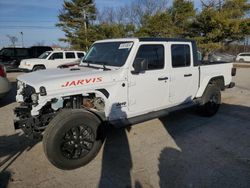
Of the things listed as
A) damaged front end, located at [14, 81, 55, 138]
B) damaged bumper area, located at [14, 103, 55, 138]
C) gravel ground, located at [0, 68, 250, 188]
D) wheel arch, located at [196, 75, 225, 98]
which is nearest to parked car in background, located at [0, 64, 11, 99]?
gravel ground, located at [0, 68, 250, 188]

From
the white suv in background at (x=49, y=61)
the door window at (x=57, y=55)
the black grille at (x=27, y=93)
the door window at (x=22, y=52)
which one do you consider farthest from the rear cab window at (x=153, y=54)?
the door window at (x=22, y=52)

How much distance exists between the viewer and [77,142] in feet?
12.8

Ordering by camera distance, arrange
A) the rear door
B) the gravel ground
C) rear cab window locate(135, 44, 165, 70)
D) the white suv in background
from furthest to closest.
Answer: the white suv in background, the rear door, rear cab window locate(135, 44, 165, 70), the gravel ground

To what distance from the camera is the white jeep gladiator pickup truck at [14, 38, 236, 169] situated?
3736 millimetres

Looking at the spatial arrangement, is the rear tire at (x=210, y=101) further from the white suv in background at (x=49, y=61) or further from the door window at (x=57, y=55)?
the door window at (x=57, y=55)

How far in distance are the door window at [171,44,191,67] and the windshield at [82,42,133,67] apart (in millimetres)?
1134

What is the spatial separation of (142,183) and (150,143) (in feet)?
4.61

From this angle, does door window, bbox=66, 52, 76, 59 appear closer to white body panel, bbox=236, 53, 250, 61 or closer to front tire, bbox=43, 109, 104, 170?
front tire, bbox=43, 109, 104, 170

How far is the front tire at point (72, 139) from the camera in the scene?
3.64 meters

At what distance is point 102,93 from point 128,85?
1.70 ft

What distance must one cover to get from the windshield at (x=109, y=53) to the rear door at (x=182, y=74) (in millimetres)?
1109

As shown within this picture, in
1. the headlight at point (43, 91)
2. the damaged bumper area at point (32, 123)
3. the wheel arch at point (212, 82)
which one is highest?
the headlight at point (43, 91)

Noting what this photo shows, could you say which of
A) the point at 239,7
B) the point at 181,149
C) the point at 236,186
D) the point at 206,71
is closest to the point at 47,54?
the point at 206,71

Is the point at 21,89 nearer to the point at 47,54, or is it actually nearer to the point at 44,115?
the point at 44,115
